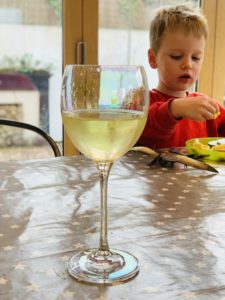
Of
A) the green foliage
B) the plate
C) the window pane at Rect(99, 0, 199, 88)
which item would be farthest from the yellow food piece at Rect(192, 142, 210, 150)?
the green foliage

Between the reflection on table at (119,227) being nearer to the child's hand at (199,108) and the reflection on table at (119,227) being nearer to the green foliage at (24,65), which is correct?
the child's hand at (199,108)

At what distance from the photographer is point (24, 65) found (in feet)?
8.25

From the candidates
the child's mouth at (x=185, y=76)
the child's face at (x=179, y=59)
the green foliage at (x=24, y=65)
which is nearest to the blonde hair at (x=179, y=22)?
the child's face at (x=179, y=59)

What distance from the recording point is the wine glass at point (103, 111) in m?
0.50

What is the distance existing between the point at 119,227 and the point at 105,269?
0.50 ft

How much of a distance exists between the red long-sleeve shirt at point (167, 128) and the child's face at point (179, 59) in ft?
0.20

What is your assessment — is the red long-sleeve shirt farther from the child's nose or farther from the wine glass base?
the wine glass base

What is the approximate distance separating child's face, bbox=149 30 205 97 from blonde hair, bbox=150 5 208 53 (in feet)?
0.06

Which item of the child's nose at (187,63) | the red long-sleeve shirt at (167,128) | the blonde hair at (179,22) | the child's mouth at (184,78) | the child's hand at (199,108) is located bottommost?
the red long-sleeve shirt at (167,128)

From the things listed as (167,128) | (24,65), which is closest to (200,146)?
(167,128)

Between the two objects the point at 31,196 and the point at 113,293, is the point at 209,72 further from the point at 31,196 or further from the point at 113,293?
the point at 113,293

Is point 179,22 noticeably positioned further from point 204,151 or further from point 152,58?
point 204,151

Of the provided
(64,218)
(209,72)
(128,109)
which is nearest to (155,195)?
(64,218)

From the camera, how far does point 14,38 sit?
248cm
